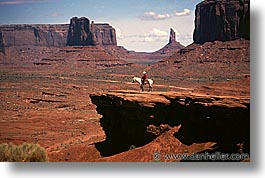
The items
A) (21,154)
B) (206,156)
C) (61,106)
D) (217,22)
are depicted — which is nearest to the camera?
(206,156)

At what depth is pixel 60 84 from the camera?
143ft

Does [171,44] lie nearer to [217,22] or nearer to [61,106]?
[61,106]

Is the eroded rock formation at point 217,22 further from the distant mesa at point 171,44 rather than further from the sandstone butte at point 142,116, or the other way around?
the distant mesa at point 171,44

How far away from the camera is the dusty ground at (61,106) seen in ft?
38.9

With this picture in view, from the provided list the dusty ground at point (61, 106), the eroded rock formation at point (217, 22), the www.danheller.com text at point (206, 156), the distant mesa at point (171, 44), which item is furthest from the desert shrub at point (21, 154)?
the eroded rock formation at point (217, 22)

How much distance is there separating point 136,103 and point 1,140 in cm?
355

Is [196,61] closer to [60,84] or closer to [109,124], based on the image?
[60,84]

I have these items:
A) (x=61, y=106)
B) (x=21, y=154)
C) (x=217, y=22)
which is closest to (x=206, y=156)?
(x=21, y=154)

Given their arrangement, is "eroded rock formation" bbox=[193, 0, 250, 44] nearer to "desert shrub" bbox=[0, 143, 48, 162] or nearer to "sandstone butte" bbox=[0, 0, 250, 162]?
"sandstone butte" bbox=[0, 0, 250, 162]

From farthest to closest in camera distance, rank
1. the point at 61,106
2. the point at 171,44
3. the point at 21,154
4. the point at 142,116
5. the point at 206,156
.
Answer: the point at 61,106, the point at 171,44, the point at 142,116, the point at 21,154, the point at 206,156

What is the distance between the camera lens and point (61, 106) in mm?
31266

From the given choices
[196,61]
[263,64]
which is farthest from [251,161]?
[196,61]

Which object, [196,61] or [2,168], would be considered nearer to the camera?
[2,168]

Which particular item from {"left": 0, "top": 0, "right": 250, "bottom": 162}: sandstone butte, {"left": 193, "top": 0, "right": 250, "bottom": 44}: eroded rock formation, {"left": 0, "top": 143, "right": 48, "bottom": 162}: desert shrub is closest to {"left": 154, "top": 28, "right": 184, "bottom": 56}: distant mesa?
{"left": 0, "top": 0, "right": 250, "bottom": 162}: sandstone butte
